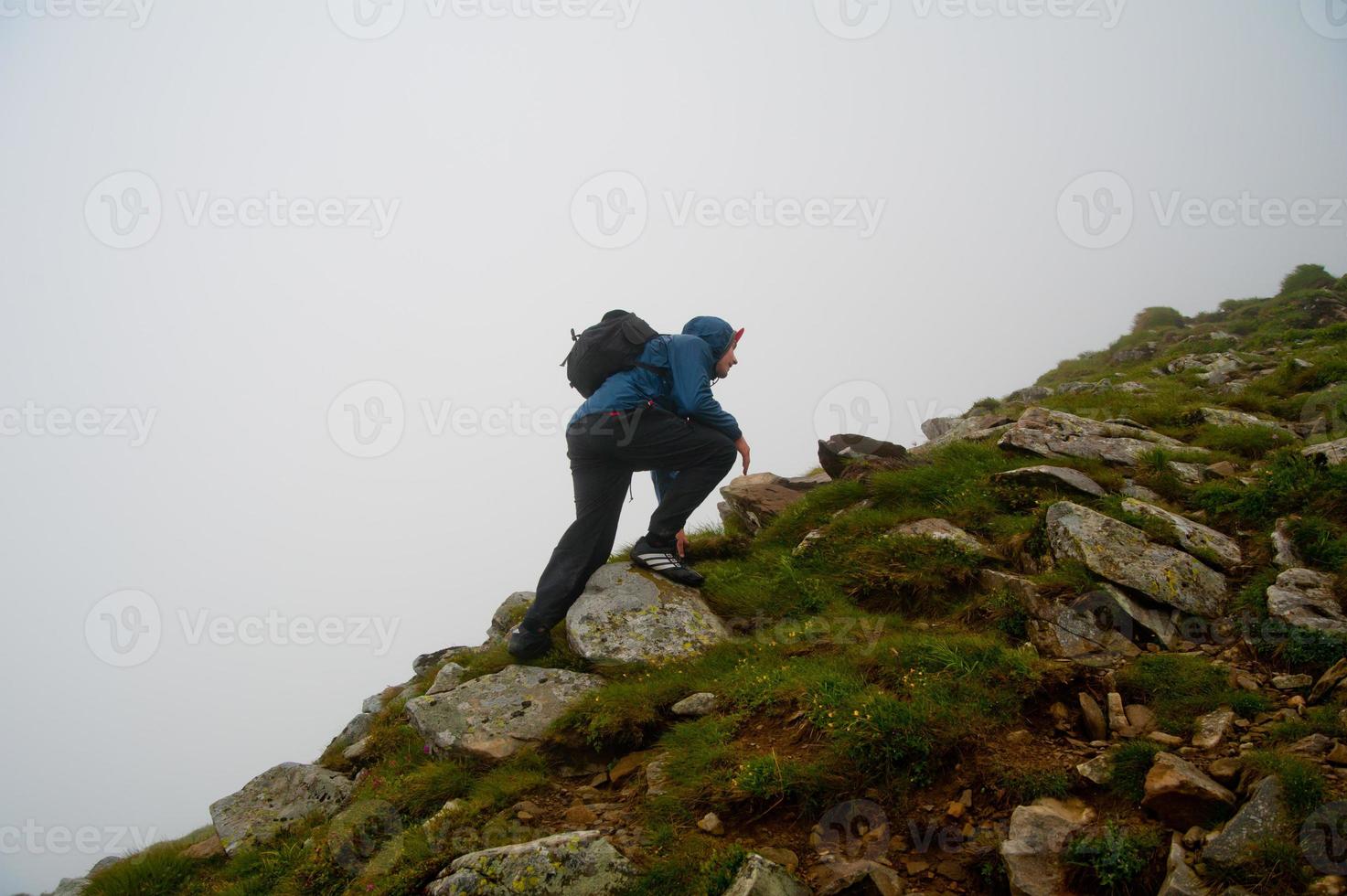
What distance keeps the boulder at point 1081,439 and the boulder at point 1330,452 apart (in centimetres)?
189

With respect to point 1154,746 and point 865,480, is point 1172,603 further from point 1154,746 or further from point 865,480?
point 865,480

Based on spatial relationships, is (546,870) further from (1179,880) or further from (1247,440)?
(1247,440)

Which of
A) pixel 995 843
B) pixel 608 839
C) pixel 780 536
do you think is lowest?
pixel 995 843

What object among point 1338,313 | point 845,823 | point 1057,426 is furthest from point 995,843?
point 1338,313

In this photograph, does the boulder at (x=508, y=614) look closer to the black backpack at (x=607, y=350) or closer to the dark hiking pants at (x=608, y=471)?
the dark hiking pants at (x=608, y=471)

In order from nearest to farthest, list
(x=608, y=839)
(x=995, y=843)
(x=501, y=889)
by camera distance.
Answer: (x=995, y=843)
(x=501, y=889)
(x=608, y=839)

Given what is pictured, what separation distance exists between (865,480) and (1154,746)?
665cm

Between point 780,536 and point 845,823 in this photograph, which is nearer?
point 845,823

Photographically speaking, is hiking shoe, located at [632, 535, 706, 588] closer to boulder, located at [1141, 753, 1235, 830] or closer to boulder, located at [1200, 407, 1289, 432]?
boulder, located at [1141, 753, 1235, 830]

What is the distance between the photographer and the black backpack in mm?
9156

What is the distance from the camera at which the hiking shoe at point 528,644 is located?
906 centimetres

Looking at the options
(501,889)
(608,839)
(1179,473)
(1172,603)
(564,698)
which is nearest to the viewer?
(501,889)

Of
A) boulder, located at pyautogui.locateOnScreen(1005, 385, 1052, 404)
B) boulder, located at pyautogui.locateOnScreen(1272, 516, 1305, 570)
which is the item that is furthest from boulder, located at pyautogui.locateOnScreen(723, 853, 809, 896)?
boulder, located at pyautogui.locateOnScreen(1005, 385, 1052, 404)

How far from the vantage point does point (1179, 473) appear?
32.6 ft
